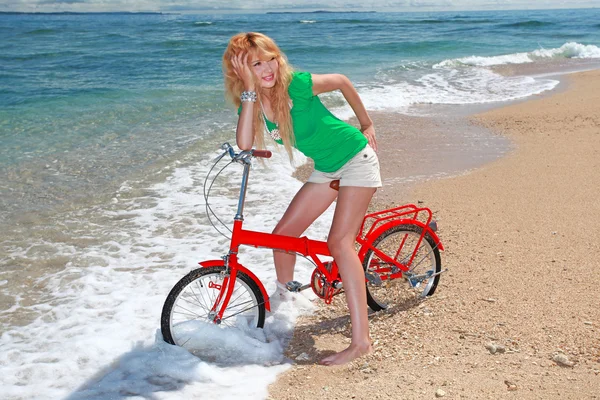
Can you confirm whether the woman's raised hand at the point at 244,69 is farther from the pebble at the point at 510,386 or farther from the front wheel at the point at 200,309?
the pebble at the point at 510,386

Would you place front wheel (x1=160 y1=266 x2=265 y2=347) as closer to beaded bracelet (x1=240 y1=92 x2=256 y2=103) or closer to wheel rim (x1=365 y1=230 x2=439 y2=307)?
wheel rim (x1=365 y1=230 x2=439 y2=307)

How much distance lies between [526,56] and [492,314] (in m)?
24.5

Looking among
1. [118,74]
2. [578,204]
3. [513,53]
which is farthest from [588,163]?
[513,53]

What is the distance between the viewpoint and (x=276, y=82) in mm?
3545

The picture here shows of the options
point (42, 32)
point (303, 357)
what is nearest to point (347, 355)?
point (303, 357)

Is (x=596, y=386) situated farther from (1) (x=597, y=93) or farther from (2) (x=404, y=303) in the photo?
(1) (x=597, y=93)

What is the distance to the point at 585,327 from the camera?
12.5ft

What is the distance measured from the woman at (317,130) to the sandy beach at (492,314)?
33 cm

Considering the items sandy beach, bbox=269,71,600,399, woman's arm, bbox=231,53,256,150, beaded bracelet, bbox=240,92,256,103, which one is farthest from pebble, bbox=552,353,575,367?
beaded bracelet, bbox=240,92,256,103

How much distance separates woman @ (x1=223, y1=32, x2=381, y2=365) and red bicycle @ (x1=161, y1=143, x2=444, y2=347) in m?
0.21

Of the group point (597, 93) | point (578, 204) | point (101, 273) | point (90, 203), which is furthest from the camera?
point (597, 93)

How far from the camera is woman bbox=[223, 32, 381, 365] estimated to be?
3.51 meters

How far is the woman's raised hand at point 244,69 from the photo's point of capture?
11.4 feet

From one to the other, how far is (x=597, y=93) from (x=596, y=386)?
1280 centimetres
